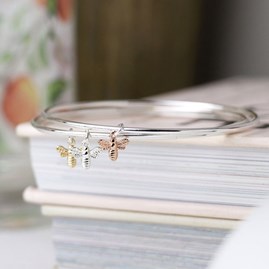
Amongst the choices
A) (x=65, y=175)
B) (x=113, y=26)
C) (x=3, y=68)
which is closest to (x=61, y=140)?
(x=65, y=175)

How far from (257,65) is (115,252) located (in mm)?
537

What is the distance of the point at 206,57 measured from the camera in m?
0.91

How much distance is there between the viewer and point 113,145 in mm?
355

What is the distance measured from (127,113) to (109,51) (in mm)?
275

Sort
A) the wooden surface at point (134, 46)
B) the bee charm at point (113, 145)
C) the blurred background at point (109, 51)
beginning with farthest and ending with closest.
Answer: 1. the wooden surface at point (134, 46)
2. the blurred background at point (109, 51)
3. the bee charm at point (113, 145)

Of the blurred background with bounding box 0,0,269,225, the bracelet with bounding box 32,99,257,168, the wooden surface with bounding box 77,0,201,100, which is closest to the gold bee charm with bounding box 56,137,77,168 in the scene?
the bracelet with bounding box 32,99,257,168

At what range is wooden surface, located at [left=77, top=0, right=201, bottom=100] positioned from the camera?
737 millimetres

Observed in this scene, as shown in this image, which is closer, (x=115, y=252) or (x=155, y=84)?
(x=115, y=252)

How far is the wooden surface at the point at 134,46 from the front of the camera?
29.0 inches

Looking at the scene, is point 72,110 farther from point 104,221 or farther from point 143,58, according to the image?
point 143,58

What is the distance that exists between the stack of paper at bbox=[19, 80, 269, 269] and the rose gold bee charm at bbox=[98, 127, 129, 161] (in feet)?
0.08

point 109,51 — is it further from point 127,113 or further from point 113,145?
point 113,145

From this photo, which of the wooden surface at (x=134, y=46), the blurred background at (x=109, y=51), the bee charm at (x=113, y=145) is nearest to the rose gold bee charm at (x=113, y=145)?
the bee charm at (x=113, y=145)

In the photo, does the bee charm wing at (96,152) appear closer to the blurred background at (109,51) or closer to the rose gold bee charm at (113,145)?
the rose gold bee charm at (113,145)
